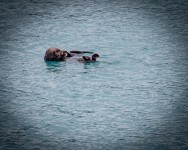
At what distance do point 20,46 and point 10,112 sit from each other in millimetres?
2317

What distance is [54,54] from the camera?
24.7 feet

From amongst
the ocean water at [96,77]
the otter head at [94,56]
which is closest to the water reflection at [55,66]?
the ocean water at [96,77]

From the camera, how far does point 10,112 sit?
5.91 meters

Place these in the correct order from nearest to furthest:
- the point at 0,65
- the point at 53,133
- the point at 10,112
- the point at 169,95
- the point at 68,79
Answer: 1. the point at 53,133
2. the point at 10,112
3. the point at 169,95
4. the point at 68,79
5. the point at 0,65

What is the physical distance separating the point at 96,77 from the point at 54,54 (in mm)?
939

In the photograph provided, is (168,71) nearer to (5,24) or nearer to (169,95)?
(169,95)

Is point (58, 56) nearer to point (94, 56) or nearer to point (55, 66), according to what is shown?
point (55, 66)

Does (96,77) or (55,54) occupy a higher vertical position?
(55,54)

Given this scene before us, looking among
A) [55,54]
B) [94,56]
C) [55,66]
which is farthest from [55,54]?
[94,56]

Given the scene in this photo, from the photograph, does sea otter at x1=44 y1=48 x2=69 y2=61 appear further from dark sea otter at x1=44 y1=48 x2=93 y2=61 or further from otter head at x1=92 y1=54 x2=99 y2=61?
otter head at x1=92 y1=54 x2=99 y2=61

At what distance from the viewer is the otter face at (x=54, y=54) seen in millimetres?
7523

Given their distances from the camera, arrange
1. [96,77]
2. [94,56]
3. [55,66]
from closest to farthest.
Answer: [96,77], [55,66], [94,56]

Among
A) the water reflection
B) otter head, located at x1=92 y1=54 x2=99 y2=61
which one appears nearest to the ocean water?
the water reflection

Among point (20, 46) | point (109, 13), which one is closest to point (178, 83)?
point (20, 46)
